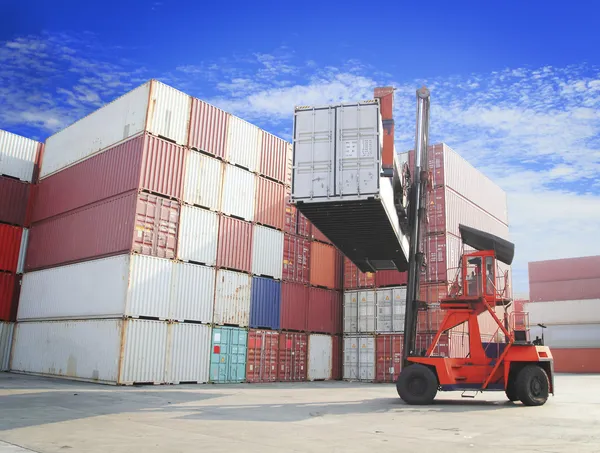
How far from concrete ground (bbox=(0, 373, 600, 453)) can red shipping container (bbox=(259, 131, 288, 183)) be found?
13374 mm

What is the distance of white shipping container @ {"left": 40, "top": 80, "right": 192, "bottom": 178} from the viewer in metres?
22.6

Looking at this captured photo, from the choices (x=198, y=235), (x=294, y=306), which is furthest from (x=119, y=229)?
(x=294, y=306)

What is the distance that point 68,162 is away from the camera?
87.9 feet

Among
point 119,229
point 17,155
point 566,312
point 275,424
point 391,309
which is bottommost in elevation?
point 275,424

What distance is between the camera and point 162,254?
2203 centimetres

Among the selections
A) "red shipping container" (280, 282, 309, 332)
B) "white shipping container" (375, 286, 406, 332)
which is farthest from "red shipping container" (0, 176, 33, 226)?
"white shipping container" (375, 286, 406, 332)

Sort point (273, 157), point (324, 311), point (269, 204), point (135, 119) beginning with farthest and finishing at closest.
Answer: point (324, 311) → point (273, 157) → point (269, 204) → point (135, 119)

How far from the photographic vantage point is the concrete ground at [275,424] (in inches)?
328

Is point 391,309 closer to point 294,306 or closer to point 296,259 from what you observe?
point 294,306

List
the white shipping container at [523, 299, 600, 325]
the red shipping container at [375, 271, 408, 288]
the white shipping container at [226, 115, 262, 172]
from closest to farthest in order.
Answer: the white shipping container at [226, 115, 262, 172], the red shipping container at [375, 271, 408, 288], the white shipping container at [523, 299, 600, 325]

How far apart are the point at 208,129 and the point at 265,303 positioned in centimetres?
885

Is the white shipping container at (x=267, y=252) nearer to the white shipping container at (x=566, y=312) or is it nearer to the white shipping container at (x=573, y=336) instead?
the white shipping container at (x=566, y=312)

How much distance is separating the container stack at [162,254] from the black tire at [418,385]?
33.6ft

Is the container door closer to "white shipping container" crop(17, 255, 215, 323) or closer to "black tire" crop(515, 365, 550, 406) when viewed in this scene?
"black tire" crop(515, 365, 550, 406)
